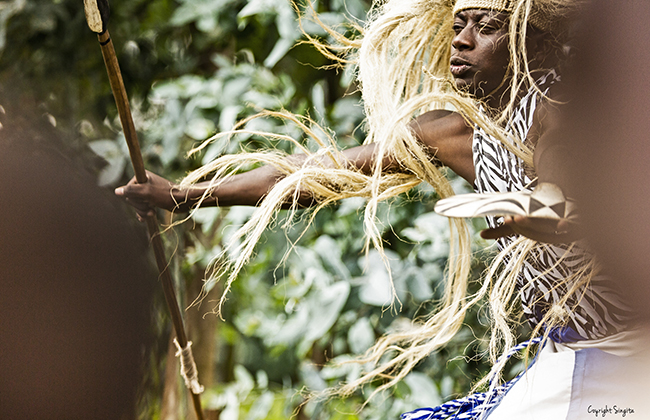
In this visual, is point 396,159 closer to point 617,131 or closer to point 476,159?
point 476,159

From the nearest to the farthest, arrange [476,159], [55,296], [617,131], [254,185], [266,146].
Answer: [617,131] < [55,296] < [476,159] < [254,185] < [266,146]

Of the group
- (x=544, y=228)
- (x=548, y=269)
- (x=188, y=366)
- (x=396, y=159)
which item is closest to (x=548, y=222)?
(x=544, y=228)

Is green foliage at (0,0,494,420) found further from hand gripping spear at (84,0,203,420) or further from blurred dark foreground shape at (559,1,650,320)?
blurred dark foreground shape at (559,1,650,320)

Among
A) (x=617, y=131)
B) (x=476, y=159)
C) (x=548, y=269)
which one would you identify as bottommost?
(x=548, y=269)

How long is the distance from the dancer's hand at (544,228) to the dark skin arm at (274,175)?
0.96 ft

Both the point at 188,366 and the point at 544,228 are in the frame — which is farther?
the point at 188,366

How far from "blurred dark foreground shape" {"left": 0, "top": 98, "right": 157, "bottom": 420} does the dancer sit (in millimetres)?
132

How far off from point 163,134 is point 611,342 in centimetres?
102

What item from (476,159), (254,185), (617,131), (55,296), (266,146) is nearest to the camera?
(617,131)

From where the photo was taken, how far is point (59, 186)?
2.06 ft

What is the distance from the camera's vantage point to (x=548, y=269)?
2.08 feet

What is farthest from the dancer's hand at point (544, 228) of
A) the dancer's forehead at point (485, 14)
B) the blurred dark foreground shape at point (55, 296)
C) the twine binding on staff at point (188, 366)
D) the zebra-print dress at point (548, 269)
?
the twine binding on staff at point (188, 366)

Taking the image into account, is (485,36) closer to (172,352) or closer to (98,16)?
(98,16)

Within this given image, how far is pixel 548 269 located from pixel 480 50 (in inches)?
10.3
